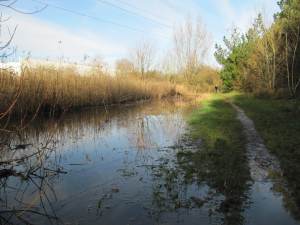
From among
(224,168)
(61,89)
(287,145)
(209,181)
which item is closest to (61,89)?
(61,89)

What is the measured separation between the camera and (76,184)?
4.98 metres

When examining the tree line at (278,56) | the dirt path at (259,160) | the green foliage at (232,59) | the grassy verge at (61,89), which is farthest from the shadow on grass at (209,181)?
the green foliage at (232,59)

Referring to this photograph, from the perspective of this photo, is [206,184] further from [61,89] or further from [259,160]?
[61,89]

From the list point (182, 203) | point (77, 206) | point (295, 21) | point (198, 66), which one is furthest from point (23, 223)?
point (198, 66)

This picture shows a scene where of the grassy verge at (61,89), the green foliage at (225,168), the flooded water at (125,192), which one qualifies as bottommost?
the flooded water at (125,192)

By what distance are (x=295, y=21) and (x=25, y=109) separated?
1924 centimetres

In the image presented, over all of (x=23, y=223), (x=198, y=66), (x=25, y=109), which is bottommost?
(x=23, y=223)

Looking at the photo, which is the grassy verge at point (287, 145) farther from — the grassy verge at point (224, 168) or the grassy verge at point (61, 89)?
the grassy verge at point (61, 89)

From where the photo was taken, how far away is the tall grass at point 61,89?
10.5m

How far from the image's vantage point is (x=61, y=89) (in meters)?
14.6

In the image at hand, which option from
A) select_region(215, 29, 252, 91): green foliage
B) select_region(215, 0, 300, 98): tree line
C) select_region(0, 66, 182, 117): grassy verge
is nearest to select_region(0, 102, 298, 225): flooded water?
select_region(0, 66, 182, 117): grassy verge

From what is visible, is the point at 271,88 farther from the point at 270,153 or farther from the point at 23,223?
the point at 23,223

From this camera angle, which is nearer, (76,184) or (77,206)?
(77,206)

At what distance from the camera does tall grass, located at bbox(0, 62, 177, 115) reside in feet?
34.5
